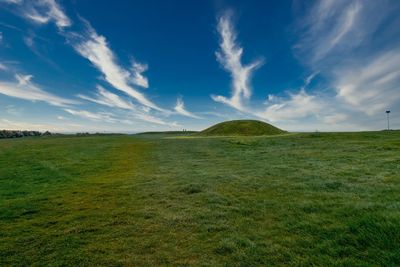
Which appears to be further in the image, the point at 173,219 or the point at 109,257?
the point at 173,219

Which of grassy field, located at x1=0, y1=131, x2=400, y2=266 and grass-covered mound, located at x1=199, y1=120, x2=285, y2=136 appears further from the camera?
grass-covered mound, located at x1=199, y1=120, x2=285, y2=136

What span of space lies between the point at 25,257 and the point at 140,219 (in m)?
3.72

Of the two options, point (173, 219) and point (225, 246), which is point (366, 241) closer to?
point (225, 246)

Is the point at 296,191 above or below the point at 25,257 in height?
above

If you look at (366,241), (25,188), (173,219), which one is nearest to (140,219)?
(173,219)

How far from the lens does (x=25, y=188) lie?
1518cm

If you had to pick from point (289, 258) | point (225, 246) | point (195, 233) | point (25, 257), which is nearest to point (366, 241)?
point (289, 258)

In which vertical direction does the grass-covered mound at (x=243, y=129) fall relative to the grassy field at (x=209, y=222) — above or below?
above

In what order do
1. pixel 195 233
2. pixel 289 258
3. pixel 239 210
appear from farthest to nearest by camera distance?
pixel 239 210 < pixel 195 233 < pixel 289 258

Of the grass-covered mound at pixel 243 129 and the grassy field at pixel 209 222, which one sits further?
the grass-covered mound at pixel 243 129

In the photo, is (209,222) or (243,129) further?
(243,129)

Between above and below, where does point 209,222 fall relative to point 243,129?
below

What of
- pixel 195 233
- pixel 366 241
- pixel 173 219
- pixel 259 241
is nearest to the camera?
pixel 366 241

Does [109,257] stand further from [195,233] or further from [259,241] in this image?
[259,241]
